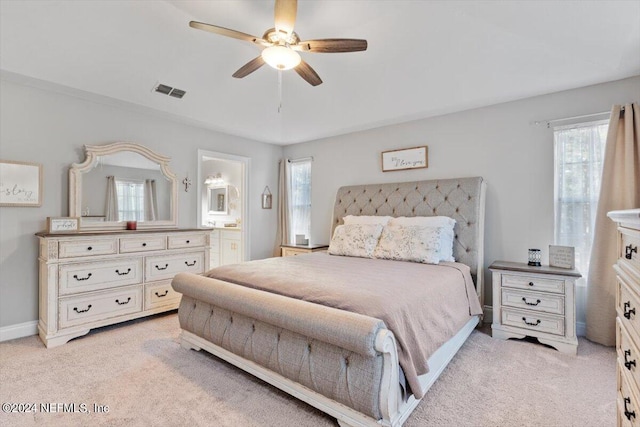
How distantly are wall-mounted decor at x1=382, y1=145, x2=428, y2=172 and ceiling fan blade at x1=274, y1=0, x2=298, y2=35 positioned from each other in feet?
8.33

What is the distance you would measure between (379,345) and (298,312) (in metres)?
0.53

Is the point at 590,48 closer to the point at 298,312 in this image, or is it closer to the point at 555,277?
the point at 555,277

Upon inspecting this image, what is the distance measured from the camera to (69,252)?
2881mm

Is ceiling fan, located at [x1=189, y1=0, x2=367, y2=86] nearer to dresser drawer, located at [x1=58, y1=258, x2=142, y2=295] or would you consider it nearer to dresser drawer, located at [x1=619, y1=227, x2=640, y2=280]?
dresser drawer, located at [x1=619, y1=227, x2=640, y2=280]

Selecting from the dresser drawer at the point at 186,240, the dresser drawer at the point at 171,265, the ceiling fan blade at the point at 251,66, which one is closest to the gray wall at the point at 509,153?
the ceiling fan blade at the point at 251,66

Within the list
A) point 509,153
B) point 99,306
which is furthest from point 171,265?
point 509,153

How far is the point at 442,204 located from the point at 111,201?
12.8ft

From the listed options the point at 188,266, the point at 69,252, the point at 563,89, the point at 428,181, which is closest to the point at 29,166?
the point at 69,252

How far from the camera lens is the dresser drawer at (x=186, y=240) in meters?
3.63

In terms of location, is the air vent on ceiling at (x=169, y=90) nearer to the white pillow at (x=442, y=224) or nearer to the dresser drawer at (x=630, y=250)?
the white pillow at (x=442, y=224)

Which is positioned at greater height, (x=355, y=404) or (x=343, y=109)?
(x=343, y=109)

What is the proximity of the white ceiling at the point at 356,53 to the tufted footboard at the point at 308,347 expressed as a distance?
2255 mm

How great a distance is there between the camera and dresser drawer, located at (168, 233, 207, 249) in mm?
3634

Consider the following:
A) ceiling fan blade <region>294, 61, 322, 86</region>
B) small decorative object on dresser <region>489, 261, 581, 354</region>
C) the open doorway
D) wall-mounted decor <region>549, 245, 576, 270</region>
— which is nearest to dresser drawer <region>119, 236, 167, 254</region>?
the open doorway
